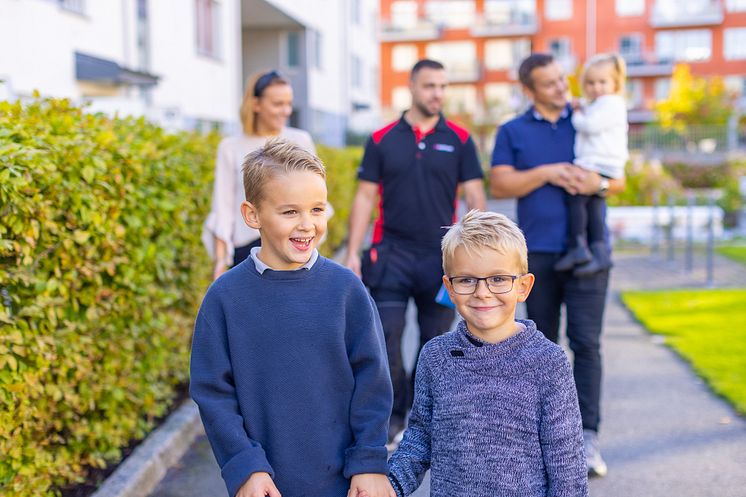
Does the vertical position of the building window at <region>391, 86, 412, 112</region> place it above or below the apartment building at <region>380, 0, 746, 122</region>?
below

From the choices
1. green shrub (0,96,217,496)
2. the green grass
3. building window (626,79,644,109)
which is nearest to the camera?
green shrub (0,96,217,496)

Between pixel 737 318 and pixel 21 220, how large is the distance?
8.06 meters

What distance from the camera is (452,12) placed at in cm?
6125

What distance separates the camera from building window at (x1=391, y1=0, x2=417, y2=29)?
6188 centimetres

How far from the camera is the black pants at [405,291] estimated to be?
5.29 meters

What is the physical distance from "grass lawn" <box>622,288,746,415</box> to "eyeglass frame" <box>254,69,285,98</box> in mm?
3814

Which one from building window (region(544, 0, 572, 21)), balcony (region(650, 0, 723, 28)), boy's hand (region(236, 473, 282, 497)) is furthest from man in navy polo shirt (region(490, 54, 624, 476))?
balcony (region(650, 0, 723, 28))

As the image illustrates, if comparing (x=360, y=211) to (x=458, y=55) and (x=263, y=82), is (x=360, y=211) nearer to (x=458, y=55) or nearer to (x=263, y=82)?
(x=263, y=82)

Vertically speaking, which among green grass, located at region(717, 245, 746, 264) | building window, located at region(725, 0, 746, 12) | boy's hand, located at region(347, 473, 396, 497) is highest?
building window, located at region(725, 0, 746, 12)

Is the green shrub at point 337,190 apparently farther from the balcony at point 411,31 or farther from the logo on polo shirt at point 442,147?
the balcony at point 411,31

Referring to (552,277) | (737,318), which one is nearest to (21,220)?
(552,277)

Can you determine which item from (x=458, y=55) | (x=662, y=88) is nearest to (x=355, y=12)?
(x=458, y=55)

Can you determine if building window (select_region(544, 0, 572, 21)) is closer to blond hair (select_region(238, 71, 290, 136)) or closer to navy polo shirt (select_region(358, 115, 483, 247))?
navy polo shirt (select_region(358, 115, 483, 247))

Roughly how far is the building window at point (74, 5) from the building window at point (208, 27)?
6.37 meters
